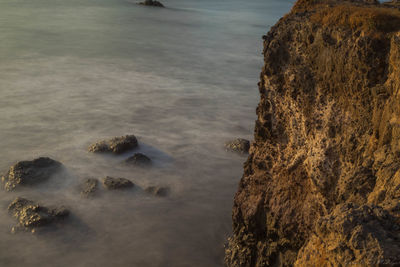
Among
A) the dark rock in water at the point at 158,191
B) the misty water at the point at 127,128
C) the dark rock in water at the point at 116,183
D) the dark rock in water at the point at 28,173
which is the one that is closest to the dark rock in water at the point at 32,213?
the misty water at the point at 127,128

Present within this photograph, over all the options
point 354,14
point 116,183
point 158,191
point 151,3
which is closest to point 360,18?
point 354,14

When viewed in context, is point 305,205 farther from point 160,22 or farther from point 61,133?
point 160,22

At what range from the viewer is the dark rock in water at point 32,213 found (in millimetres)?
6078

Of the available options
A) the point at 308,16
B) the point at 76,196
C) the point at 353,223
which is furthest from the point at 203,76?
the point at 353,223

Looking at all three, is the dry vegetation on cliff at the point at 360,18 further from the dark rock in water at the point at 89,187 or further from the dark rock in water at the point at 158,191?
the dark rock in water at the point at 89,187

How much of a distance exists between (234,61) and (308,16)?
48.2 feet

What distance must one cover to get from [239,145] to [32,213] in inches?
174

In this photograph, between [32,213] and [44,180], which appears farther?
[44,180]

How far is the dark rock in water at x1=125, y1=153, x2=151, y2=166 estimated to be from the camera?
8062mm

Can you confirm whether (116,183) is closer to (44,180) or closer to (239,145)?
(44,180)

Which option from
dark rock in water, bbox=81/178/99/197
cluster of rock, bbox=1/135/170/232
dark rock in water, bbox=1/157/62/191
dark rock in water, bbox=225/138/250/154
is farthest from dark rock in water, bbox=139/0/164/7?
dark rock in water, bbox=81/178/99/197

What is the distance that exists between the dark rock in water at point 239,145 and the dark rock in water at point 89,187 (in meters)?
2.98

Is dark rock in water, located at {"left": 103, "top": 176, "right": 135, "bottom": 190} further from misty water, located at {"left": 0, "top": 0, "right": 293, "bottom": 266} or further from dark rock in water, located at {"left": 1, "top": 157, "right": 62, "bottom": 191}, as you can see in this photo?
dark rock in water, located at {"left": 1, "top": 157, "right": 62, "bottom": 191}

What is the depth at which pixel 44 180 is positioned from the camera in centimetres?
728
